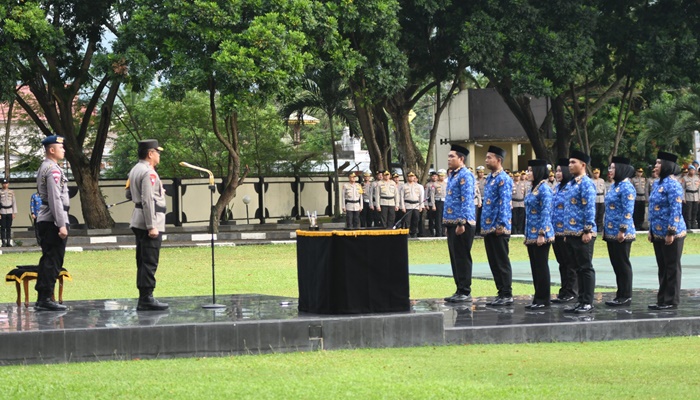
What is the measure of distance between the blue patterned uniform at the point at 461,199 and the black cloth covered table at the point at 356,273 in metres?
2.28

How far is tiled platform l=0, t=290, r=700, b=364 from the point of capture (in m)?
9.98

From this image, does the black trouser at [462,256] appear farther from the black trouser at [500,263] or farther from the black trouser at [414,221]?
the black trouser at [414,221]

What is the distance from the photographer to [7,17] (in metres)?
29.2

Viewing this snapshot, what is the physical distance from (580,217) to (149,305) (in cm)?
469

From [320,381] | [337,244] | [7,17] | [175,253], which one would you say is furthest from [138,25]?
[320,381]

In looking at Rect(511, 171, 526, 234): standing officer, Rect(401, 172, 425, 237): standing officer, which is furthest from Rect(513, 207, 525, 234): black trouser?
Rect(401, 172, 425, 237): standing officer

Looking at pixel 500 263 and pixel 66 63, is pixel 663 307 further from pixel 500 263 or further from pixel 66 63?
pixel 66 63

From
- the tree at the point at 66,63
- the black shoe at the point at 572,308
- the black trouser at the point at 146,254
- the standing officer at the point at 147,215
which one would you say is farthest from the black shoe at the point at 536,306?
the tree at the point at 66,63

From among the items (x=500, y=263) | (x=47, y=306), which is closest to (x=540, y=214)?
(x=500, y=263)

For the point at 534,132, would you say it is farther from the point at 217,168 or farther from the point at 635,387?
the point at 635,387

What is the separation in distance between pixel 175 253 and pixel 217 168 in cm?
2207

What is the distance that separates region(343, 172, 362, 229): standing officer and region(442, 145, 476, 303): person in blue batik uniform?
19163 millimetres

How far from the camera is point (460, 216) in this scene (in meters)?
13.7

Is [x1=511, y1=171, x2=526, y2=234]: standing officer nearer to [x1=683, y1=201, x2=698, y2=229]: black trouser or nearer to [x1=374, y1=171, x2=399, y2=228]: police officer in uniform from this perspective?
[x1=374, y1=171, x2=399, y2=228]: police officer in uniform
